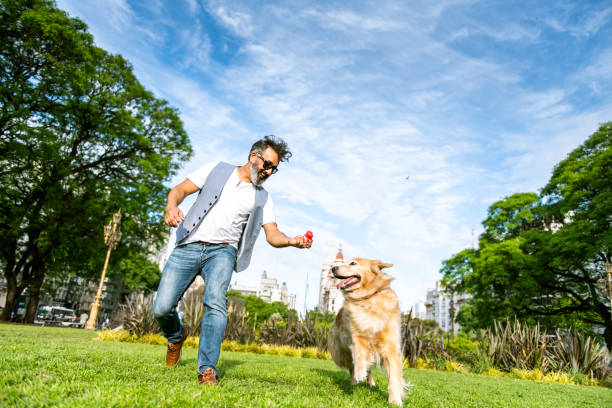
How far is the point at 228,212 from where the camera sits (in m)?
3.86

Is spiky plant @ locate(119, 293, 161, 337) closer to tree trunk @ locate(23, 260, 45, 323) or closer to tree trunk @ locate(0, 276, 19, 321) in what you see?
tree trunk @ locate(23, 260, 45, 323)

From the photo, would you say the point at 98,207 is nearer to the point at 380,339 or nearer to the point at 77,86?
the point at 77,86

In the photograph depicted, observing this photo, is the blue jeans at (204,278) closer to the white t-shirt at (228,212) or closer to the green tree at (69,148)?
the white t-shirt at (228,212)

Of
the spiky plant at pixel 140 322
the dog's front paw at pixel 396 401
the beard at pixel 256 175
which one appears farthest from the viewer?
the spiky plant at pixel 140 322

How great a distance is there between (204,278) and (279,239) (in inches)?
34.4

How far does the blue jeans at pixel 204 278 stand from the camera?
3.54 m

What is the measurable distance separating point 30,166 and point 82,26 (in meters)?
8.03

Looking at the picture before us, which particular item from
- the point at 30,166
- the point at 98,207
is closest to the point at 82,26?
the point at 30,166

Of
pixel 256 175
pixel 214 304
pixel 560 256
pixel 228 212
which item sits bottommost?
pixel 214 304

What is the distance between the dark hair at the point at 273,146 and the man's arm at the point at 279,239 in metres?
0.77

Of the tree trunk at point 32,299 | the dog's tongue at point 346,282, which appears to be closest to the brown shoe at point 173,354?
the dog's tongue at point 346,282

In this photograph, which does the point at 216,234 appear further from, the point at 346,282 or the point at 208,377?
the point at 346,282

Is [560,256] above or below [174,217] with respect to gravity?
above

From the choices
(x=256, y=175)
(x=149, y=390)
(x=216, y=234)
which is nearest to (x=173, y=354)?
(x=216, y=234)
